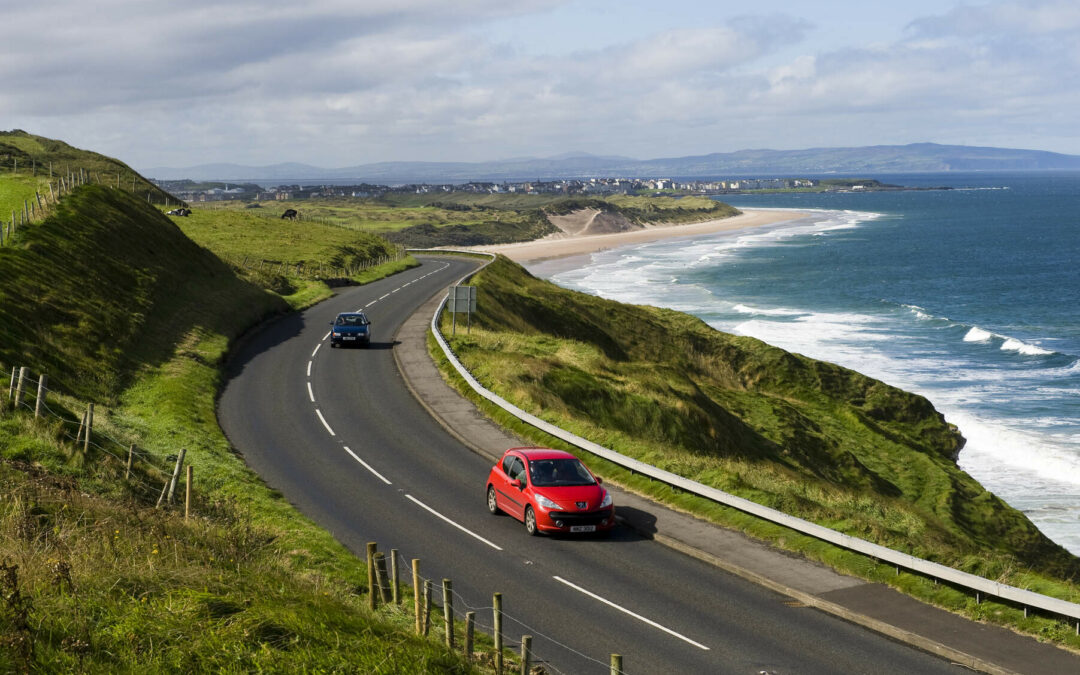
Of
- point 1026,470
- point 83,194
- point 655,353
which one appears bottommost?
point 1026,470

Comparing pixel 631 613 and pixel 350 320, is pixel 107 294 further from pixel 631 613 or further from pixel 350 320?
pixel 631 613

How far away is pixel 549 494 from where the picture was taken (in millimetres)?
21312

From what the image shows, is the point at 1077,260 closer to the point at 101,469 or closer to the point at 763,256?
the point at 763,256

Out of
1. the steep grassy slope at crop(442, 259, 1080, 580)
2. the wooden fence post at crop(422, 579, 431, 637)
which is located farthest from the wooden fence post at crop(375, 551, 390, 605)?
the steep grassy slope at crop(442, 259, 1080, 580)

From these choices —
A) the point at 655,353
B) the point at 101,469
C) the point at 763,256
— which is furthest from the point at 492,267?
the point at 763,256

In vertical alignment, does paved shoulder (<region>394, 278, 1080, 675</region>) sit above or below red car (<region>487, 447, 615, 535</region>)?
below

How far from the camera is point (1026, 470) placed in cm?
4647

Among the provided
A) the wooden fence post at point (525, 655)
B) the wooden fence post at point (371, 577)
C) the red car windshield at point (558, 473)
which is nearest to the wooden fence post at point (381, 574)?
the wooden fence post at point (371, 577)

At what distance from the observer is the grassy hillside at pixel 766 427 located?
25.8m

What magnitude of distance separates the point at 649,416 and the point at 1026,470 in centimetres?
2233

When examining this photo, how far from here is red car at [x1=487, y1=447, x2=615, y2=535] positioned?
69.1 ft

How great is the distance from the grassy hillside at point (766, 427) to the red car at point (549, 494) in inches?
108

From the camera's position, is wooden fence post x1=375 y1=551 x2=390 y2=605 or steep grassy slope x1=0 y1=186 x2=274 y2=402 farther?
steep grassy slope x1=0 y1=186 x2=274 y2=402

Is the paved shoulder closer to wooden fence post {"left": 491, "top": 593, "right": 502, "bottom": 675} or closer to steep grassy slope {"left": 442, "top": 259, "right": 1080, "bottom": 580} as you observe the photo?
steep grassy slope {"left": 442, "top": 259, "right": 1080, "bottom": 580}
